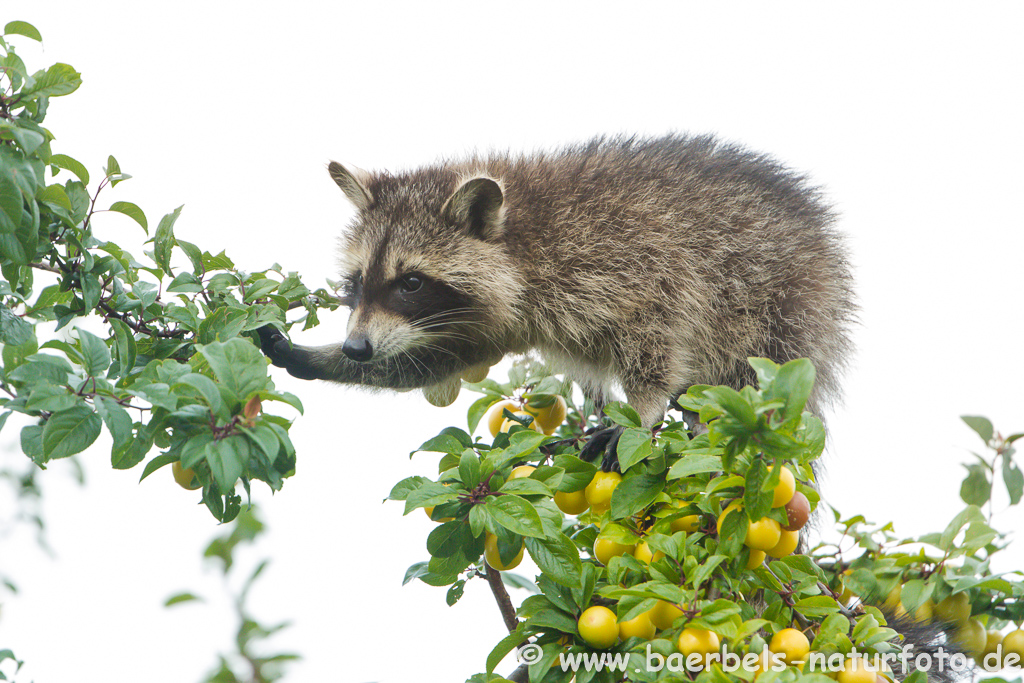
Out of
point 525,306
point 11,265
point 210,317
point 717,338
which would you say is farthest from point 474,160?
point 11,265

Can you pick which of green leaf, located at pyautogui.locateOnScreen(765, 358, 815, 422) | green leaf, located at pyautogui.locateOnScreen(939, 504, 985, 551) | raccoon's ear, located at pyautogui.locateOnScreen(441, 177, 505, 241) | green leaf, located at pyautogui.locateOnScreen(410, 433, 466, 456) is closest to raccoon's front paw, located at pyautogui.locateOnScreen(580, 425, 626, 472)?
green leaf, located at pyautogui.locateOnScreen(410, 433, 466, 456)

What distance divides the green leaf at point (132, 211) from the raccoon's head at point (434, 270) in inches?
46.7

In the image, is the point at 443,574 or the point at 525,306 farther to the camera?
the point at 525,306

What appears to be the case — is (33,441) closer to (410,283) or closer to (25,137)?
(25,137)

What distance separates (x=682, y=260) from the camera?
312 cm

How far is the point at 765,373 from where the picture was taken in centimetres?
144

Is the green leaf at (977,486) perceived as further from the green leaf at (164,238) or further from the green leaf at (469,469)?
the green leaf at (164,238)

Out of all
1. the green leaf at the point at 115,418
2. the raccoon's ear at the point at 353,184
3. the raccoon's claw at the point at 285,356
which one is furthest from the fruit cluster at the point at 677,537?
the raccoon's ear at the point at 353,184

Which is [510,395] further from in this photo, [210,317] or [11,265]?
[11,265]

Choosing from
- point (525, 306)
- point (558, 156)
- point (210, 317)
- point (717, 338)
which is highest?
point (558, 156)

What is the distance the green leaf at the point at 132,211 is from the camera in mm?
1843

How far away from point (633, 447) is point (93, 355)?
1.06 meters

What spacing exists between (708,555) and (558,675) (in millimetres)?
405

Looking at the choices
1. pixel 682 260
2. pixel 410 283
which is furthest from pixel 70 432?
pixel 682 260
